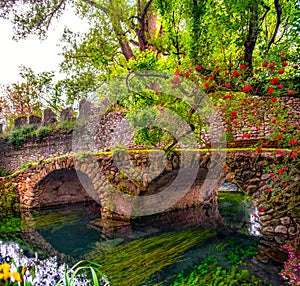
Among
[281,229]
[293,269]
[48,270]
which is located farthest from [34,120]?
[293,269]

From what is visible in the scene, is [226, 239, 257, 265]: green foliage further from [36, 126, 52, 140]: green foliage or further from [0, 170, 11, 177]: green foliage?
[0, 170, 11, 177]: green foliage

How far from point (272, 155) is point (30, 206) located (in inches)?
320

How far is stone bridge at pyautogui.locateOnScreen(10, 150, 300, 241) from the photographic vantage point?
15.1ft

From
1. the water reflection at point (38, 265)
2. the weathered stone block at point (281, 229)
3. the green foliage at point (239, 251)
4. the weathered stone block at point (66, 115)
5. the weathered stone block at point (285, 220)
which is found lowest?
the green foliage at point (239, 251)

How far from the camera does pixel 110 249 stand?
4.93 meters

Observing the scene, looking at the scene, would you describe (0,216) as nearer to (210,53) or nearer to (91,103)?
(91,103)

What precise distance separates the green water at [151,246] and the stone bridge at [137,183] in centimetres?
53

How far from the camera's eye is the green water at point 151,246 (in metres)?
3.75

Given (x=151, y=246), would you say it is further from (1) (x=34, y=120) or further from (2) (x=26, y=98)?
(2) (x=26, y=98)

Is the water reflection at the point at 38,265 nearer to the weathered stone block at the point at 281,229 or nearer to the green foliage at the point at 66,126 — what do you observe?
the weathered stone block at the point at 281,229

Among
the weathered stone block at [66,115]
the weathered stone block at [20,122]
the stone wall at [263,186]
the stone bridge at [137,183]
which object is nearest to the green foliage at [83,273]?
the stone bridge at [137,183]

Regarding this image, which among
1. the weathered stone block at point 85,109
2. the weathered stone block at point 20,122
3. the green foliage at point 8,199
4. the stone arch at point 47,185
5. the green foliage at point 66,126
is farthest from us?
the weathered stone block at point 20,122

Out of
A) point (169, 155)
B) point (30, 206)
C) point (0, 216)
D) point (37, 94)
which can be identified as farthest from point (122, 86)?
point (37, 94)

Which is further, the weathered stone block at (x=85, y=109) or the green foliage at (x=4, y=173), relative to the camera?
the green foliage at (x=4, y=173)
